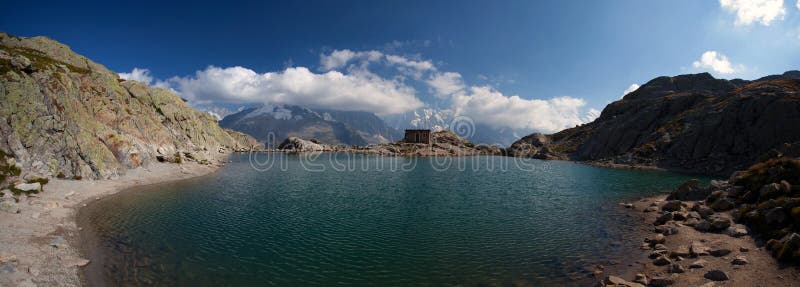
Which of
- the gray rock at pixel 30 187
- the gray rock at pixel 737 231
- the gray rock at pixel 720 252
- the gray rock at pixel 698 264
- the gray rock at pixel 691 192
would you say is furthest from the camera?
the gray rock at pixel 691 192

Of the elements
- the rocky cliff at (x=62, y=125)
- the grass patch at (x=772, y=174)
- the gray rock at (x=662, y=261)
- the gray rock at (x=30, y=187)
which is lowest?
the gray rock at (x=662, y=261)

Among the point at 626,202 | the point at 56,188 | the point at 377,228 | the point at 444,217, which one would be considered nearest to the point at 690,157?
the point at 626,202

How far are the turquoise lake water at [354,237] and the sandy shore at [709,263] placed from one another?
2.44 m

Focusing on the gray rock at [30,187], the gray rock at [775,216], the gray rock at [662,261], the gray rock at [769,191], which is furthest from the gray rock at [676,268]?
the gray rock at [30,187]

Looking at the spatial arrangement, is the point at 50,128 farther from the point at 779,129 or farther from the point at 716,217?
the point at 779,129

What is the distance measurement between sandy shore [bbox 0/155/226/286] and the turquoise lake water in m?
2.07

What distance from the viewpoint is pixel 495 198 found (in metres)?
59.9

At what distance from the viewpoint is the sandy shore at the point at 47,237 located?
75.7 feet

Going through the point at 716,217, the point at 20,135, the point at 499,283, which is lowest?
the point at 499,283

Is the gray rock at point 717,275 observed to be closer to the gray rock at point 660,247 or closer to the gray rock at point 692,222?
the gray rock at point 660,247

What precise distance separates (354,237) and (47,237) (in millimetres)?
27037

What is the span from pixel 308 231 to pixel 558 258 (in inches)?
1006

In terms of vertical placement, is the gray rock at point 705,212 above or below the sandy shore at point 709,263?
above

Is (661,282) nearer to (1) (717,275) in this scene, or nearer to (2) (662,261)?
(1) (717,275)
